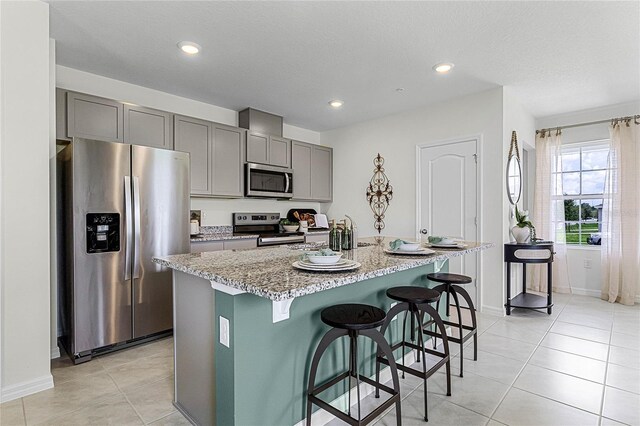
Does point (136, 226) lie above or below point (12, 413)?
above

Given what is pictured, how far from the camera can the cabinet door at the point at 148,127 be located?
10.7ft

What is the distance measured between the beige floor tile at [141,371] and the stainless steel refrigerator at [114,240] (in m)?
0.31

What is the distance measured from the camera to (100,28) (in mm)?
2496

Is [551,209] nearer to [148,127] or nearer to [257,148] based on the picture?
[257,148]

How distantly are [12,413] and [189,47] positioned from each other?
2.77 m

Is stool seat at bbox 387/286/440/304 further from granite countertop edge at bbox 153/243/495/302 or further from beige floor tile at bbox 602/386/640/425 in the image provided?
beige floor tile at bbox 602/386/640/425

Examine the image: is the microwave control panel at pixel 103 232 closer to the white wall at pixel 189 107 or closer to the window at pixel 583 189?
the white wall at pixel 189 107

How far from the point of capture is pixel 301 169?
502 cm

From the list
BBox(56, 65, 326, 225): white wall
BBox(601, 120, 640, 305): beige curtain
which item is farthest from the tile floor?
BBox(56, 65, 326, 225): white wall

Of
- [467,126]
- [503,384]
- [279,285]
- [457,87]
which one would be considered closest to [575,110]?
[467,126]

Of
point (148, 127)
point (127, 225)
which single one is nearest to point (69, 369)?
point (127, 225)

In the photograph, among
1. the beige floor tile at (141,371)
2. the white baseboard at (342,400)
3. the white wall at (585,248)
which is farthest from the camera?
the white wall at (585,248)

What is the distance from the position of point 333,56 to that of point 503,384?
114 inches

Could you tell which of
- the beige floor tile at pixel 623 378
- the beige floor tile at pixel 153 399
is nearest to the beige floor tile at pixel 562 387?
the beige floor tile at pixel 623 378
